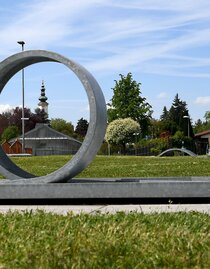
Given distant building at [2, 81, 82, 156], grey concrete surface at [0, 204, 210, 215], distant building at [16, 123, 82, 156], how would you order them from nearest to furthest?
grey concrete surface at [0, 204, 210, 215] < distant building at [16, 123, 82, 156] < distant building at [2, 81, 82, 156]

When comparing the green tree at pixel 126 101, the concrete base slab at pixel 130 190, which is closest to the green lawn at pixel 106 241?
the concrete base slab at pixel 130 190

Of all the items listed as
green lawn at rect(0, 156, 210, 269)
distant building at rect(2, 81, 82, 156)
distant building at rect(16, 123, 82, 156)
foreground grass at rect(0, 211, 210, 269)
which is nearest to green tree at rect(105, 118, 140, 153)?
distant building at rect(2, 81, 82, 156)

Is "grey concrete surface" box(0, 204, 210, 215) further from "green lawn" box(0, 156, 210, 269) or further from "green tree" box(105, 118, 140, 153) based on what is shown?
"green tree" box(105, 118, 140, 153)

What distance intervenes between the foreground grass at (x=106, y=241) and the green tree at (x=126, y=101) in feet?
179

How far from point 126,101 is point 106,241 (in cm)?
5681

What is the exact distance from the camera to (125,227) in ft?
18.7

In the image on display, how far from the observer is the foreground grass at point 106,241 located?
436cm

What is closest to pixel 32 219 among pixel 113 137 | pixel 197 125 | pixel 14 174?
pixel 14 174

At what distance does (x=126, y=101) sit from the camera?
6156 centimetres

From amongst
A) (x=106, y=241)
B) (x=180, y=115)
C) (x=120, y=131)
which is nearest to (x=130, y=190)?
(x=106, y=241)

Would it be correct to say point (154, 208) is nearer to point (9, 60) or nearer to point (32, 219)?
point (32, 219)

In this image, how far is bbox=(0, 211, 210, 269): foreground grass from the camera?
436 centimetres

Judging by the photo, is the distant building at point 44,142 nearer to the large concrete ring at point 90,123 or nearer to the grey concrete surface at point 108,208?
the large concrete ring at point 90,123

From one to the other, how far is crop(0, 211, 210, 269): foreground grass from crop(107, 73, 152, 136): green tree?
5449 cm
